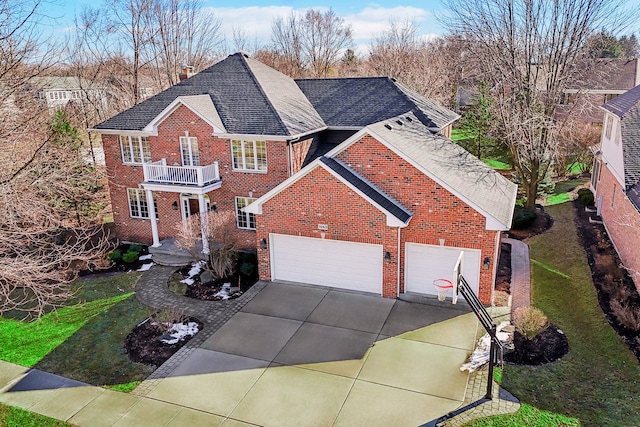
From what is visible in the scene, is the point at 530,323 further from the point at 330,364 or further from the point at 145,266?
the point at 145,266

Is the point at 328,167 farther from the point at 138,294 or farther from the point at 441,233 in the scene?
the point at 138,294

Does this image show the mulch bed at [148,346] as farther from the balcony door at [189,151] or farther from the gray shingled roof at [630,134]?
the gray shingled roof at [630,134]

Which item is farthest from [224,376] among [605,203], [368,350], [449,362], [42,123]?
[605,203]

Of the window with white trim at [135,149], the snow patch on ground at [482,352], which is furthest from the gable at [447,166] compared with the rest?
the window with white trim at [135,149]

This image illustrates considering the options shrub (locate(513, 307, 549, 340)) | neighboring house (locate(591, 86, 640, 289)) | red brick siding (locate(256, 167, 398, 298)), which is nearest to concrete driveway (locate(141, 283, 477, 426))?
shrub (locate(513, 307, 549, 340))

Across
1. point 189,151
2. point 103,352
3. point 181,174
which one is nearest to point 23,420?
point 103,352

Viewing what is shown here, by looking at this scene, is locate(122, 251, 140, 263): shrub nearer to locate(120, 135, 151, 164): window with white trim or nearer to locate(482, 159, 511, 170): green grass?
locate(120, 135, 151, 164): window with white trim
